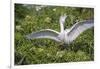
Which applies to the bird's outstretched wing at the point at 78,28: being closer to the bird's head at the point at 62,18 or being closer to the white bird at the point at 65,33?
the white bird at the point at 65,33

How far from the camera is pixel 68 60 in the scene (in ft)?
6.68

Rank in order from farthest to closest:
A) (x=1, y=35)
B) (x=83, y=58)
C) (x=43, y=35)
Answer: (x=83, y=58)
(x=43, y=35)
(x=1, y=35)

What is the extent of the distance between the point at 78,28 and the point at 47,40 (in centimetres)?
38

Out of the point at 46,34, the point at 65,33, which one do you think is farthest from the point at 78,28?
the point at 46,34

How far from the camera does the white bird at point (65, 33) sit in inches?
76.8

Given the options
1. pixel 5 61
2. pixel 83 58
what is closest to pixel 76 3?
pixel 83 58

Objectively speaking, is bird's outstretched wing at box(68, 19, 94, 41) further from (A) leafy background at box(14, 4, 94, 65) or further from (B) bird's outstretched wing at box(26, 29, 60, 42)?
(B) bird's outstretched wing at box(26, 29, 60, 42)

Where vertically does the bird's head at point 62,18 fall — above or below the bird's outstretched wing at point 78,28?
above

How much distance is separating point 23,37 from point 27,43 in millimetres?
75

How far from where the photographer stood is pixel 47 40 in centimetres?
197

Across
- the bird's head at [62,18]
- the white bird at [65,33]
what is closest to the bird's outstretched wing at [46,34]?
the white bird at [65,33]

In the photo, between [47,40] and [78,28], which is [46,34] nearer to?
[47,40]

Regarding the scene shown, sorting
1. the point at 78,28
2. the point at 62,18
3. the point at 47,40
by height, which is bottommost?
the point at 47,40

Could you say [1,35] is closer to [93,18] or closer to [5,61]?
[5,61]
